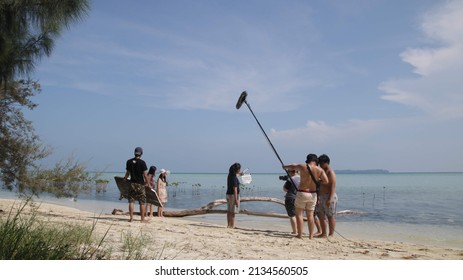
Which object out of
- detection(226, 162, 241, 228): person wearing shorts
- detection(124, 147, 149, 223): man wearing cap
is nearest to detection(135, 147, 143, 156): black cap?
detection(124, 147, 149, 223): man wearing cap

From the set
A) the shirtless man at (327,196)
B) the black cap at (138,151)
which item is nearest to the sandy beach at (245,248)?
the shirtless man at (327,196)

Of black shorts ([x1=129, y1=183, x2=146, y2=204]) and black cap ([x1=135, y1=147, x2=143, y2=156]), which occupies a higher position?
black cap ([x1=135, y1=147, x2=143, y2=156])

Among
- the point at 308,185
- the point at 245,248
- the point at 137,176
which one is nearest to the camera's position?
the point at 245,248

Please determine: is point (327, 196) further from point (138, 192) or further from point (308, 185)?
point (138, 192)

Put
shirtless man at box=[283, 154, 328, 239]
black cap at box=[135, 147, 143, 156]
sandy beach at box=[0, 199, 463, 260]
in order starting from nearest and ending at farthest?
1. sandy beach at box=[0, 199, 463, 260]
2. shirtless man at box=[283, 154, 328, 239]
3. black cap at box=[135, 147, 143, 156]

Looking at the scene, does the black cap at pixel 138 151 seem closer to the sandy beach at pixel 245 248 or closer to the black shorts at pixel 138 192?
the black shorts at pixel 138 192

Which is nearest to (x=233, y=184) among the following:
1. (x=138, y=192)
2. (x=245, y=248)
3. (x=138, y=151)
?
(x=138, y=192)

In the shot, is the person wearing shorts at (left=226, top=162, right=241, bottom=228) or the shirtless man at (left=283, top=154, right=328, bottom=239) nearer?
the shirtless man at (left=283, top=154, right=328, bottom=239)

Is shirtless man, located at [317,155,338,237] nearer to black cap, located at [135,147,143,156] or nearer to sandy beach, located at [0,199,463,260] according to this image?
sandy beach, located at [0,199,463,260]

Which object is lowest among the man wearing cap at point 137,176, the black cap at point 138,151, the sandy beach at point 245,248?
the sandy beach at point 245,248

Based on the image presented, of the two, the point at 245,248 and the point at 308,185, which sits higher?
the point at 308,185
